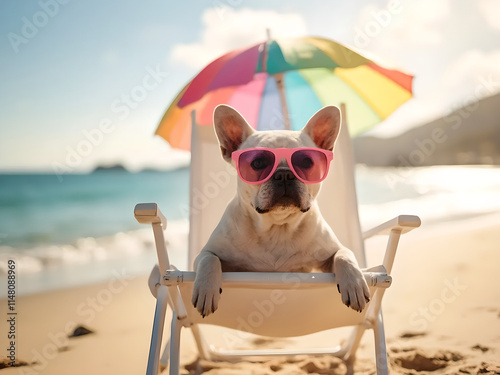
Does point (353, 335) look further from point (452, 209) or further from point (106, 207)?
point (106, 207)

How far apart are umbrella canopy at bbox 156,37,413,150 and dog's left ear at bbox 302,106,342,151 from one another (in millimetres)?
277

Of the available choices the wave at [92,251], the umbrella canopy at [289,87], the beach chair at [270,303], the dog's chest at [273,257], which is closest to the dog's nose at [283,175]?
the dog's chest at [273,257]

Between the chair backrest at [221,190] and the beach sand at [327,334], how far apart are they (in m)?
0.76

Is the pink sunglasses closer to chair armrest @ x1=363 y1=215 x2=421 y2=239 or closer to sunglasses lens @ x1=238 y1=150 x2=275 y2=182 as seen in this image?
sunglasses lens @ x1=238 y1=150 x2=275 y2=182

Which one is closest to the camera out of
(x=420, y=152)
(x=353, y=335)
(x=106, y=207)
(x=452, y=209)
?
(x=353, y=335)

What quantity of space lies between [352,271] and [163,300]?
84 cm

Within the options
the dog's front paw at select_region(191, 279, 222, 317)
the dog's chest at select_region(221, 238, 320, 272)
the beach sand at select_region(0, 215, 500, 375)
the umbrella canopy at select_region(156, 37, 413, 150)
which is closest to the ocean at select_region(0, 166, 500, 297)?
the beach sand at select_region(0, 215, 500, 375)

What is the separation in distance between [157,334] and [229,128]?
3.34 feet

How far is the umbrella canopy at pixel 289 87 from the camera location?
2301 mm

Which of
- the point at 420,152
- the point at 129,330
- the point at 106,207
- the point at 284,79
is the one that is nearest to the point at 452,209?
the point at 284,79

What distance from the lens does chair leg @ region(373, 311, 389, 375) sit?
1781 millimetres

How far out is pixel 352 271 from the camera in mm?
1648

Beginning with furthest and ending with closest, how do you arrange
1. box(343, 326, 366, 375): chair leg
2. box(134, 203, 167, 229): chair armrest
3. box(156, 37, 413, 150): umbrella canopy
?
1. box(343, 326, 366, 375): chair leg
2. box(156, 37, 413, 150): umbrella canopy
3. box(134, 203, 167, 229): chair armrest

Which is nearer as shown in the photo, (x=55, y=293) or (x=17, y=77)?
(x=55, y=293)
